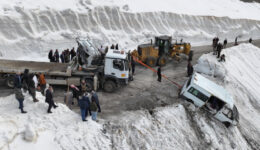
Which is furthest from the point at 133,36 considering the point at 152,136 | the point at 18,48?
the point at 152,136

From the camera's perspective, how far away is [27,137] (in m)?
8.98

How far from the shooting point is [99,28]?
2420 centimetres

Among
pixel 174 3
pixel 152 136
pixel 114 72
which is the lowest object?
pixel 152 136

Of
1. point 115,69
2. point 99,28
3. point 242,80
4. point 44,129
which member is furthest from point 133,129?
point 99,28

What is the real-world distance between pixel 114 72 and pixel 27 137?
23.4 feet

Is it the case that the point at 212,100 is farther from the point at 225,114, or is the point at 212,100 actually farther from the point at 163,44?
the point at 163,44

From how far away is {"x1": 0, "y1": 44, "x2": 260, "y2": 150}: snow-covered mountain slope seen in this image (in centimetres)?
951

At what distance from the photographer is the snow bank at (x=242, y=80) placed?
15.9 meters

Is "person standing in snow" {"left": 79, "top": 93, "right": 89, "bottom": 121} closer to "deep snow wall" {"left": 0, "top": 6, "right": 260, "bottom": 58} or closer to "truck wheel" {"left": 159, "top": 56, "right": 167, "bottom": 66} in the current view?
"truck wheel" {"left": 159, "top": 56, "right": 167, "bottom": 66}

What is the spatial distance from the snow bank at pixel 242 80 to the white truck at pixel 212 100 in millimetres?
2023

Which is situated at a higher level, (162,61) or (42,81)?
(162,61)

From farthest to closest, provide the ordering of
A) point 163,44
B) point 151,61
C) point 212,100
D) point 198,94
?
1. point 163,44
2. point 151,61
3. point 212,100
4. point 198,94

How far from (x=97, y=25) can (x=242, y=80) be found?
14.4 m

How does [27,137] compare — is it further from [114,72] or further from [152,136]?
[114,72]
